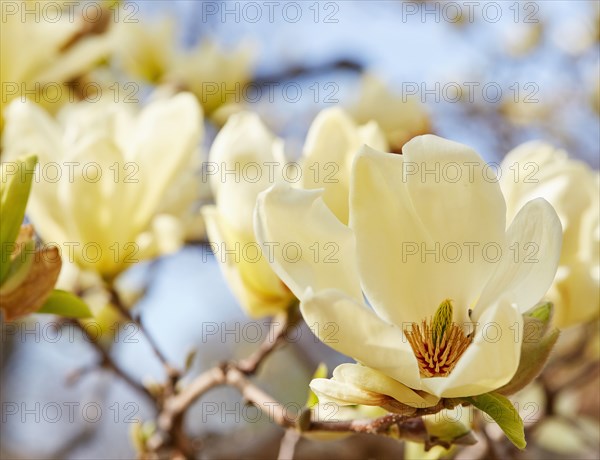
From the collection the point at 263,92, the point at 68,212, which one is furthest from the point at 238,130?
the point at 263,92

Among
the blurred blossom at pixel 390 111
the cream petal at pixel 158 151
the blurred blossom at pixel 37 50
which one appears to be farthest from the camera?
the blurred blossom at pixel 390 111

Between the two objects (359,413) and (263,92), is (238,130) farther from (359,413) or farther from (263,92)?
(263,92)

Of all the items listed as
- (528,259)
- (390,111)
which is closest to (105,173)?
(528,259)

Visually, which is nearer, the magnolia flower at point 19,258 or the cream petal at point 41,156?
the magnolia flower at point 19,258

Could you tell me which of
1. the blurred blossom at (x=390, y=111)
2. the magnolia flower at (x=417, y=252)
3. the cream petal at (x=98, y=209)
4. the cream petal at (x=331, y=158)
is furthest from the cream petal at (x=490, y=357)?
the blurred blossom at (x=390, y=111)

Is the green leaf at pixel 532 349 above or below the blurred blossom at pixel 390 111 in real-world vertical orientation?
above

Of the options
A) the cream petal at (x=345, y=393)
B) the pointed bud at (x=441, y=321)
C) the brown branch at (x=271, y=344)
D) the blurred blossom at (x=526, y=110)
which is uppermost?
the pointed bud at (x=441, y=321)

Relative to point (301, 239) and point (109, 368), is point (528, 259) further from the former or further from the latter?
point (109, 368)

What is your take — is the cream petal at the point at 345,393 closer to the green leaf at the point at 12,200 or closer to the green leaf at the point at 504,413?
the green leaf at the point at 504,413
